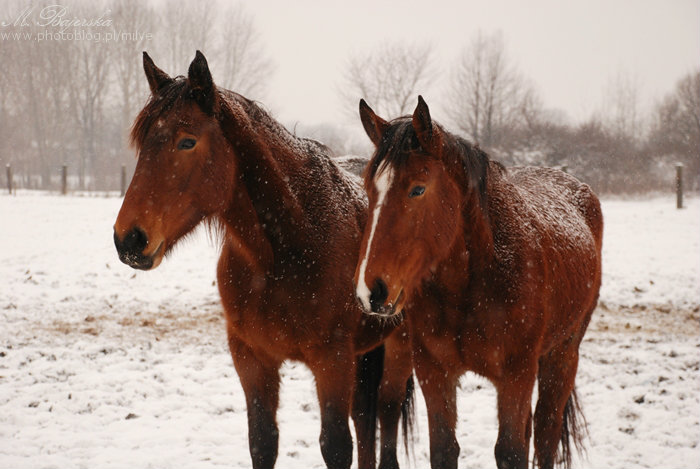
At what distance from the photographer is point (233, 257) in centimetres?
293

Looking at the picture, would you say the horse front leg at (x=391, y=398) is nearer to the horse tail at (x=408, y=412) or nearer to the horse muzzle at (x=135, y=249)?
the horse tail at (x=408, y=412)

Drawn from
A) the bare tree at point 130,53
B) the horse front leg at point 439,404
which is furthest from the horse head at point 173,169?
the bare tree at point 130,53

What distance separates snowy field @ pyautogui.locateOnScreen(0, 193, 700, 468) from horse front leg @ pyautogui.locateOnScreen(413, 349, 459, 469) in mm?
1223

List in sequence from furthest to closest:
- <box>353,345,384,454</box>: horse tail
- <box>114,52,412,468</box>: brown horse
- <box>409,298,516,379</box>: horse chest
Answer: <box>353,345,384,454</box>: horse tail < <box>409,298,516,379</box>: horse chest < <box>114,52,412,468</box>: brown horse

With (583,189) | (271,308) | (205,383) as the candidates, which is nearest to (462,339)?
(271,308)

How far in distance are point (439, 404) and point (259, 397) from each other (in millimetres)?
1000

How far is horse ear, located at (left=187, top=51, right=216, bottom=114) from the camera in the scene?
247cm

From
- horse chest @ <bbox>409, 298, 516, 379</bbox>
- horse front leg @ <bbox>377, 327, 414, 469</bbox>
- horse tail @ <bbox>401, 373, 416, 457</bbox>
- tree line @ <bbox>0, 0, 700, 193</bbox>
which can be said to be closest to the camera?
horse chest @ <bbox>409, 298, 516, 379</bbox>

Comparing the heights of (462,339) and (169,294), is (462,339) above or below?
above

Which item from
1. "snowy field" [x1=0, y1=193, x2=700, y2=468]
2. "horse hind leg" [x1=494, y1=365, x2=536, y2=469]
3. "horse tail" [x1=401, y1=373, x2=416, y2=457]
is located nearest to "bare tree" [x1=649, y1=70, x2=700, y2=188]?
"snowy field" [x1=0, y1=193, x2=700, y2=468]

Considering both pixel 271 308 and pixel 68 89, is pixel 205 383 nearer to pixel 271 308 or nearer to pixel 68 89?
pixel 271 308

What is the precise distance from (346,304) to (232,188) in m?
0.87

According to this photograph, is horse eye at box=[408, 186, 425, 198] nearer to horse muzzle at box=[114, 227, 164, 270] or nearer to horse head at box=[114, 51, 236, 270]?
horse head at box=[114, 51, 236, 270]

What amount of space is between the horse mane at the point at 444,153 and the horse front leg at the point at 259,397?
1.27m
